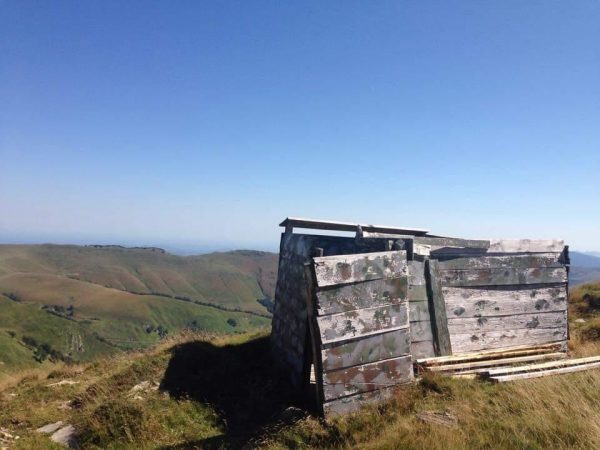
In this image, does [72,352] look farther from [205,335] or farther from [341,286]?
[341,286]

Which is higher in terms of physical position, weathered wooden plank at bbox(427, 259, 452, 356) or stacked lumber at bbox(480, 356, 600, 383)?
weathered wooden plank at bbox(427, 259, 452, 356)

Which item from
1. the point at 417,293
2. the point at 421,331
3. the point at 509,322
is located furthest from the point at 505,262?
the point at 421,331

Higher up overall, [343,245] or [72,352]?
[343,245]

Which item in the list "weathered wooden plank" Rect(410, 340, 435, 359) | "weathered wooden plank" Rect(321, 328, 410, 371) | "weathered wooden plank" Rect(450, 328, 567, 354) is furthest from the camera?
"weathered wooden plank" Rect(450, 328, 567, 354)

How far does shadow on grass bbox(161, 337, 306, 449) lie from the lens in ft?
21.0

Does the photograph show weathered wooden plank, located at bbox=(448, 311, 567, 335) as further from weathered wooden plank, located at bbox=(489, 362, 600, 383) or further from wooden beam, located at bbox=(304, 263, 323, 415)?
wooden beam, located at bbox=(304, 263, 323, 415)

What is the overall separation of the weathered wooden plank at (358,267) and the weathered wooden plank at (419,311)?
117 cm

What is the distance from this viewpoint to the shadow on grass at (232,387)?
6410 mm

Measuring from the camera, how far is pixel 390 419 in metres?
5.51

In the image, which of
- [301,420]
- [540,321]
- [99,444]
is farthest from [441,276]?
Answer: [99,444]

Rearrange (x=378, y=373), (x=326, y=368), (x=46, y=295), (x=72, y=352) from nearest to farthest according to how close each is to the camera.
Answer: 1. (x=326, y=368)
2. (x=378, y=373)
3. (x=72, y=352)
4. (x=46, y=295)

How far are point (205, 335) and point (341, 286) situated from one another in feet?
24.8

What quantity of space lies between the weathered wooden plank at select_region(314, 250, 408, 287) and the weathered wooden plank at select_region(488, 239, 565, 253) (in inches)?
124

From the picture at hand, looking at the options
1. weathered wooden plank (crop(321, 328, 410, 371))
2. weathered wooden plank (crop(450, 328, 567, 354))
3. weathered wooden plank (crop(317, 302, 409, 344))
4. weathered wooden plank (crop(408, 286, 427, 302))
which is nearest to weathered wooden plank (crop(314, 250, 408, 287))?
weathered wooden plank (crop(317, 302, 409, 344))
